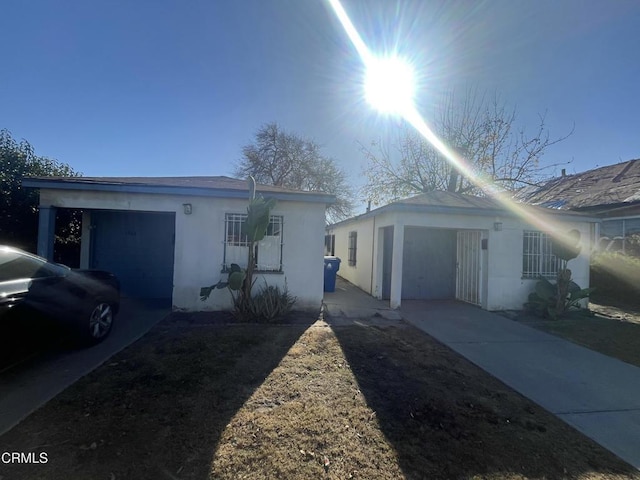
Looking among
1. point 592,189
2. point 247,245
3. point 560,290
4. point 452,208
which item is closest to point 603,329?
point 560,290

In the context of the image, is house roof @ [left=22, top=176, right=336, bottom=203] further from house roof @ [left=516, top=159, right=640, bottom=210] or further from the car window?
house roof @ [left=516, top=159, right=640, bottom=210]

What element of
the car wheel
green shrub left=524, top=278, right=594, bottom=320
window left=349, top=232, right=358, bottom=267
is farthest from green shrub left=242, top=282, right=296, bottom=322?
green shrub left=524, top=278, right=594, bottom=320

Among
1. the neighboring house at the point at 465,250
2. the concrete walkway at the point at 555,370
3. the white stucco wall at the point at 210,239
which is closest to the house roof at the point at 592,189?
the neighboring house at the point at 465,250

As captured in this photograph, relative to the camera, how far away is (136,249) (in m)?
8.77

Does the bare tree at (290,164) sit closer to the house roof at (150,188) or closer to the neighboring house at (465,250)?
the neighboring house at (465,250)

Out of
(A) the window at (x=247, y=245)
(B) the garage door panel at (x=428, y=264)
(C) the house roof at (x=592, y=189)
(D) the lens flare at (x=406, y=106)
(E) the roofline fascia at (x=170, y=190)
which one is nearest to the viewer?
(E) the roofline fascia at (x=170, y=190)

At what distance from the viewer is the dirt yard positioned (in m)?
2.33

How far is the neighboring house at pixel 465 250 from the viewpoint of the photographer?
812cm

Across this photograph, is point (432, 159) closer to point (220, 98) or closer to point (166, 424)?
point (220, 98)

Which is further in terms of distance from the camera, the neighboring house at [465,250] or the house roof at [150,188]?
the neighboring house at [465,250]

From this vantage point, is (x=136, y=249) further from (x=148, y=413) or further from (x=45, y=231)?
(x=148, y=413)

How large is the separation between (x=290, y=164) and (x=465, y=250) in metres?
16.5

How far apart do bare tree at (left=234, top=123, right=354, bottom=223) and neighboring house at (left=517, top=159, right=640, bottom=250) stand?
1277 centimetres

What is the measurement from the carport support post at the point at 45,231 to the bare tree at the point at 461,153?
15926 mm
